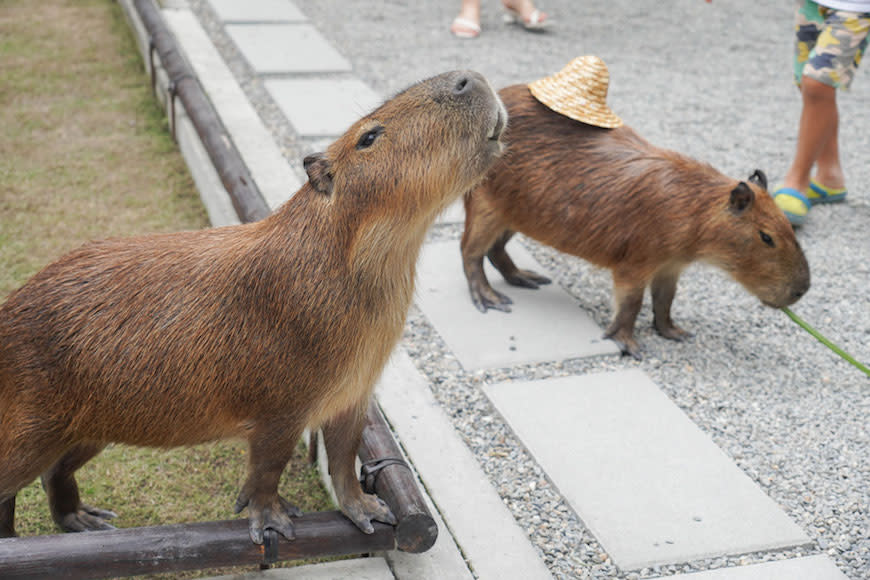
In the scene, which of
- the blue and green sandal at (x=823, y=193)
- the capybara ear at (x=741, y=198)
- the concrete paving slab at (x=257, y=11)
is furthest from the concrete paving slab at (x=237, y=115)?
the blue and green sandal at (x=823, y=193)

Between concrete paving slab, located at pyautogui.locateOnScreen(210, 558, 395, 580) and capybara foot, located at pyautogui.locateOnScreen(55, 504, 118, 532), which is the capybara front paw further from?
capybara foot, located at pyautogui.locateOnScreen(55, 504, 118, 532)

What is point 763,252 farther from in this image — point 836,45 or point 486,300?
point 836,45

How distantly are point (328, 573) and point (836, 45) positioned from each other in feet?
12.5

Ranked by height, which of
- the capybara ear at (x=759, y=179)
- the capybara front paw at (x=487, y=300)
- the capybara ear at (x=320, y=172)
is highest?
the capybara ear at (x=320, y=172)

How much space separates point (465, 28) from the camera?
806cm

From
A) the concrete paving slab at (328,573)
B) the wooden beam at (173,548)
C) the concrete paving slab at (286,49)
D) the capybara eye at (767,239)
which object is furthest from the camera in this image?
the concrete paving slab at (286,49)

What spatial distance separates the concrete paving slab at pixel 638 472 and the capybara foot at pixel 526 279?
793 millimetres

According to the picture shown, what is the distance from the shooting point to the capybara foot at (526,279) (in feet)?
15.0

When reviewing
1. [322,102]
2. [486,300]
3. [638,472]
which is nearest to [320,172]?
[638,472]

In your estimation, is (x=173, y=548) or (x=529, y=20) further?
(x=529, y=20)

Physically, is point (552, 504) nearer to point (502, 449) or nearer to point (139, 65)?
point (502, 449)

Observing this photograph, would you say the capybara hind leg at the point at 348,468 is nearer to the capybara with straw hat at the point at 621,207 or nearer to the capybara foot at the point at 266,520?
the capybara foot at the point at 266,520

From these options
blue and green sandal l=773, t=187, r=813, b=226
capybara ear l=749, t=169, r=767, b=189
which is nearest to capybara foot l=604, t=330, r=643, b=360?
capybara ear l=749, t=169, r=767, b=189

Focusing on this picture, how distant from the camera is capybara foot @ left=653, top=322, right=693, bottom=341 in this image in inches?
166
